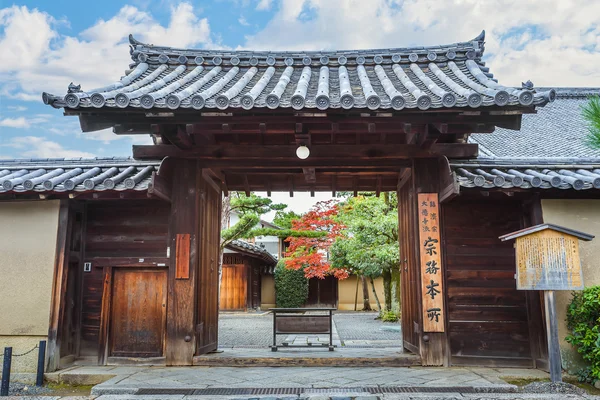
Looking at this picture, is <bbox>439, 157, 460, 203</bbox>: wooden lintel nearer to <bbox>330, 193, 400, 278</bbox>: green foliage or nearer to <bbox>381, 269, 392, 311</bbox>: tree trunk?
<bbox>330, 193, 400, 278</bbox>: green foliage

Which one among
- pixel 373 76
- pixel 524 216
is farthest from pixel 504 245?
pixel 373 76

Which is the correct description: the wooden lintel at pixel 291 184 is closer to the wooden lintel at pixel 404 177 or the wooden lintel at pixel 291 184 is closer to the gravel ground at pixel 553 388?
the wooden lintel at pixel 404 177

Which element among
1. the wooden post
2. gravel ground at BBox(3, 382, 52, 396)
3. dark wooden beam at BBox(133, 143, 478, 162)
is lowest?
gravel ground at BBox(3, 382, 52, 396)

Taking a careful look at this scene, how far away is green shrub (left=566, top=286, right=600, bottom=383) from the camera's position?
5.94m

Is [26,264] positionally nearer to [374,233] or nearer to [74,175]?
[74,175]

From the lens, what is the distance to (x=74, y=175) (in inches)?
287

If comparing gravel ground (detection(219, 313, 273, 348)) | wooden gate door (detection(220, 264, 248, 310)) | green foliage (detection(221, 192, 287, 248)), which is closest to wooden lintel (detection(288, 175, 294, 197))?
gravel ground (detection(219, 313, 273, 348))

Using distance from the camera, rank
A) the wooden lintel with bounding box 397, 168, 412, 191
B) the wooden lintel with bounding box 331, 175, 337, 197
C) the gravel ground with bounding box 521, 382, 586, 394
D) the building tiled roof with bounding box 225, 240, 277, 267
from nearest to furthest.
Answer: the gravel ground with bounding box 521, 382, 586, 394
the wooden lintel with bounding box 397, 168, 412, 191
the wooden lintel with bounding box 331, 175, 337, 197
the building tiled roof with bounding box 225, 240, 277, 267

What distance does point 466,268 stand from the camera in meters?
7.27

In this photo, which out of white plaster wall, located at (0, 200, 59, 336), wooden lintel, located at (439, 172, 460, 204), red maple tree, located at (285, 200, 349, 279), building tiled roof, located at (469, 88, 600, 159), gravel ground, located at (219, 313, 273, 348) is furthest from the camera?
red maple tree, located at (285, 200, 349, 279)

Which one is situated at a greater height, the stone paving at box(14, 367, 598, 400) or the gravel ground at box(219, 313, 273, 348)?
the stone paving at box(14, 367, 598, 400)

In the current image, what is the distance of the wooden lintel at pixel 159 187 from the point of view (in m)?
6.52

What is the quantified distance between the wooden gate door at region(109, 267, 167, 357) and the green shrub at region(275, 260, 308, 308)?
775 inches

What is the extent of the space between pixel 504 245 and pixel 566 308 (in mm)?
1231
